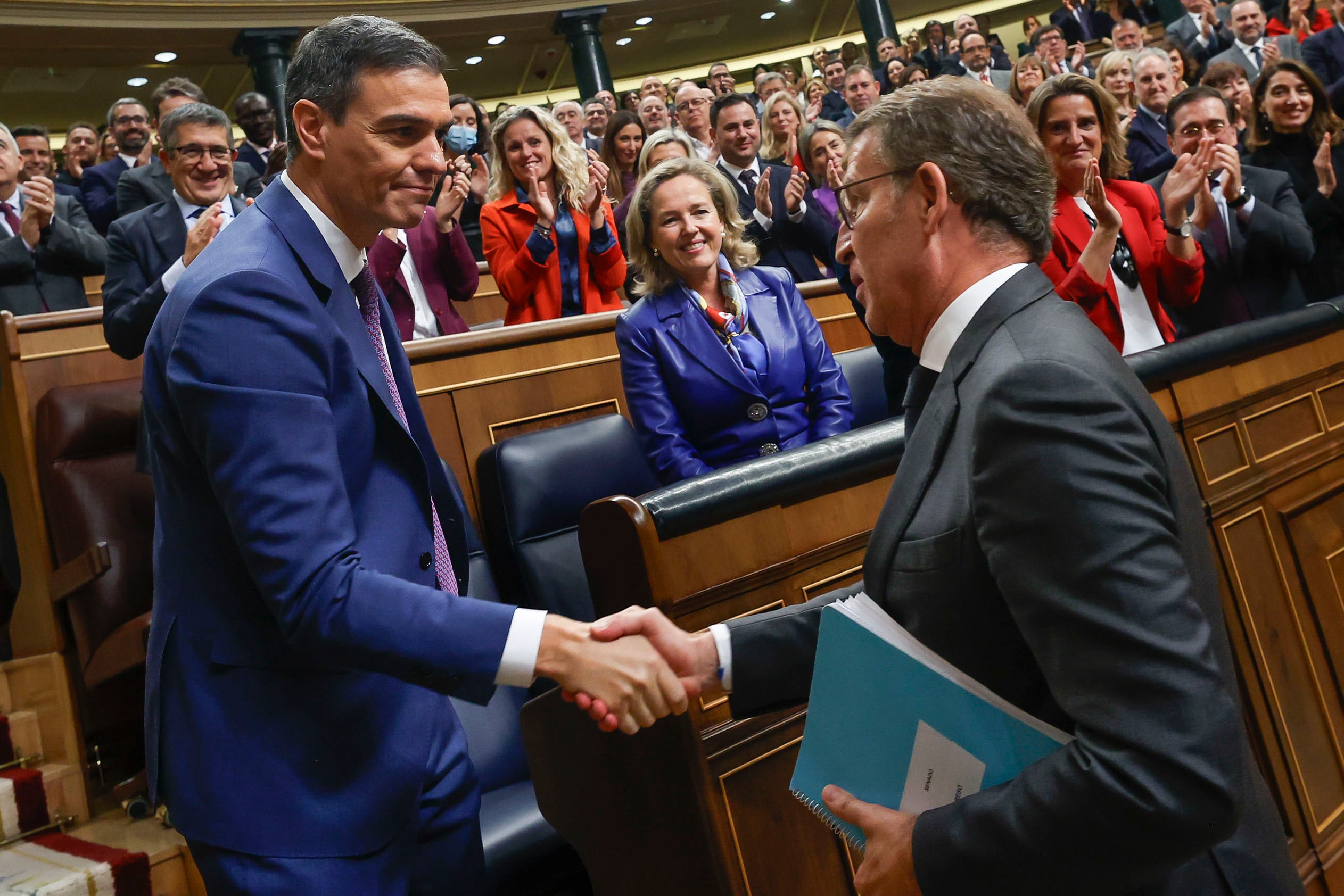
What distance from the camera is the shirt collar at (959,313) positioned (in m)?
0.82

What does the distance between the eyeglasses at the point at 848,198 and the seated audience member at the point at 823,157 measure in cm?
229

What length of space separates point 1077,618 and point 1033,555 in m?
0.04

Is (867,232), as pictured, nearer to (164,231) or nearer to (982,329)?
(982,329)

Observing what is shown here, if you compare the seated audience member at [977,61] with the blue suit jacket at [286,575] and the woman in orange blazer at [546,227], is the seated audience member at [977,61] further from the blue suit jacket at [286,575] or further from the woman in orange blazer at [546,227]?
the blue suit jacket at [286,575]

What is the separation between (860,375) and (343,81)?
171 centimetres

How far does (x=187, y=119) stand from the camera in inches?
96.3

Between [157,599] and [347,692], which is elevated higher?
[157,599]

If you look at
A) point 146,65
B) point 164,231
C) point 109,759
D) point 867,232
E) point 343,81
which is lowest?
point 109,759

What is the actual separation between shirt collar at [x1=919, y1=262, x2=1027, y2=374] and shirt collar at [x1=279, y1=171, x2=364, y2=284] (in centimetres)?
57

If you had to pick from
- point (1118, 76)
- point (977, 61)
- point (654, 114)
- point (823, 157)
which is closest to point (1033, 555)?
point (823, 157)

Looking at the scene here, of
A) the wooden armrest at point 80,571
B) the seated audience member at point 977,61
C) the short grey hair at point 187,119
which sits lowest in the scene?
the wooden armrest at point 80,571

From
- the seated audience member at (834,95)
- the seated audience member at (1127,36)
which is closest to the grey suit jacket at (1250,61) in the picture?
the seated audience member at (1127,36)

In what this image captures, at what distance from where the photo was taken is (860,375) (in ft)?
8.43

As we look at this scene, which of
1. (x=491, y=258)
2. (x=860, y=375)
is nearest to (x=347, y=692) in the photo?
(x=860, y=375)
